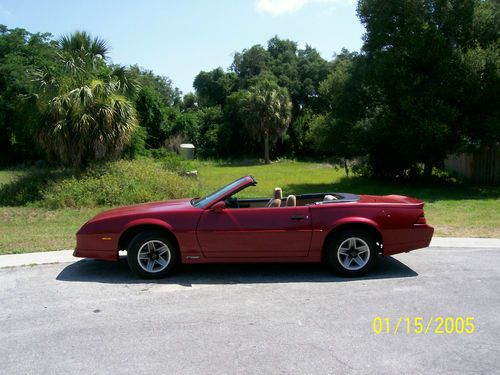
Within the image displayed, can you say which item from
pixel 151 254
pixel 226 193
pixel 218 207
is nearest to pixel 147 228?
pixel 151 254

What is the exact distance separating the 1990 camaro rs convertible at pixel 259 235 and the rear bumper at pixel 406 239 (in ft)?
0.04

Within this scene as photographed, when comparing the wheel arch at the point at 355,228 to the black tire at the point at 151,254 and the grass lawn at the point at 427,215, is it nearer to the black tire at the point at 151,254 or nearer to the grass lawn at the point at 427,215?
the black tire at the point at 151,254

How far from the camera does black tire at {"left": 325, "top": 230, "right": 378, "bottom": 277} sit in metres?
6.21

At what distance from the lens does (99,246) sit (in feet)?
20.9

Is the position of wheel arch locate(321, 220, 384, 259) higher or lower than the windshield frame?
lower

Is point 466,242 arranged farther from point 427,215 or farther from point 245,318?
point 245,318

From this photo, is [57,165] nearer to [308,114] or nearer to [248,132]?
[248,132]

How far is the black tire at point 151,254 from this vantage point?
6.25 meters

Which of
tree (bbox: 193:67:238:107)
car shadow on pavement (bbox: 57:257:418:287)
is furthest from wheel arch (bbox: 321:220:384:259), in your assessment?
tree (bbox: 193:67:238:107)

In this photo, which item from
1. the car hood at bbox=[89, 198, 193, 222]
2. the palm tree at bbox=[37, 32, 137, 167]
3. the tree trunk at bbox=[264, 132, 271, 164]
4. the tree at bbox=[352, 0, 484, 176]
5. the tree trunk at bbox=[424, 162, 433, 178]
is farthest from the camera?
the tree trunk at bbox=[264, 132, 271, 164]

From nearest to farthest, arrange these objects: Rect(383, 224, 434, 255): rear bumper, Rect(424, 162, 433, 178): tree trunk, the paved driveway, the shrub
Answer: the paved driveway, Rect(383, 224, 434, 255): rear bumper, the shrub, Rect(424, 162, 433, 178): tree trunk

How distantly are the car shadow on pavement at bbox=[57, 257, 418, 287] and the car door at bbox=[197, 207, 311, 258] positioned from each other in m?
0.33

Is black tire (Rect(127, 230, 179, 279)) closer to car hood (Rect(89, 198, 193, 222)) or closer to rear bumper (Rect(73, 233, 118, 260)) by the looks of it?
rear bumper (Rect(73, 233, 118, 260))

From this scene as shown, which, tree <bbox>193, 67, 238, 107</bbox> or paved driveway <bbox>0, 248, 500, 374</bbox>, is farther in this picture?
tree <bbox>193, 67, 238, 107</bbox>
